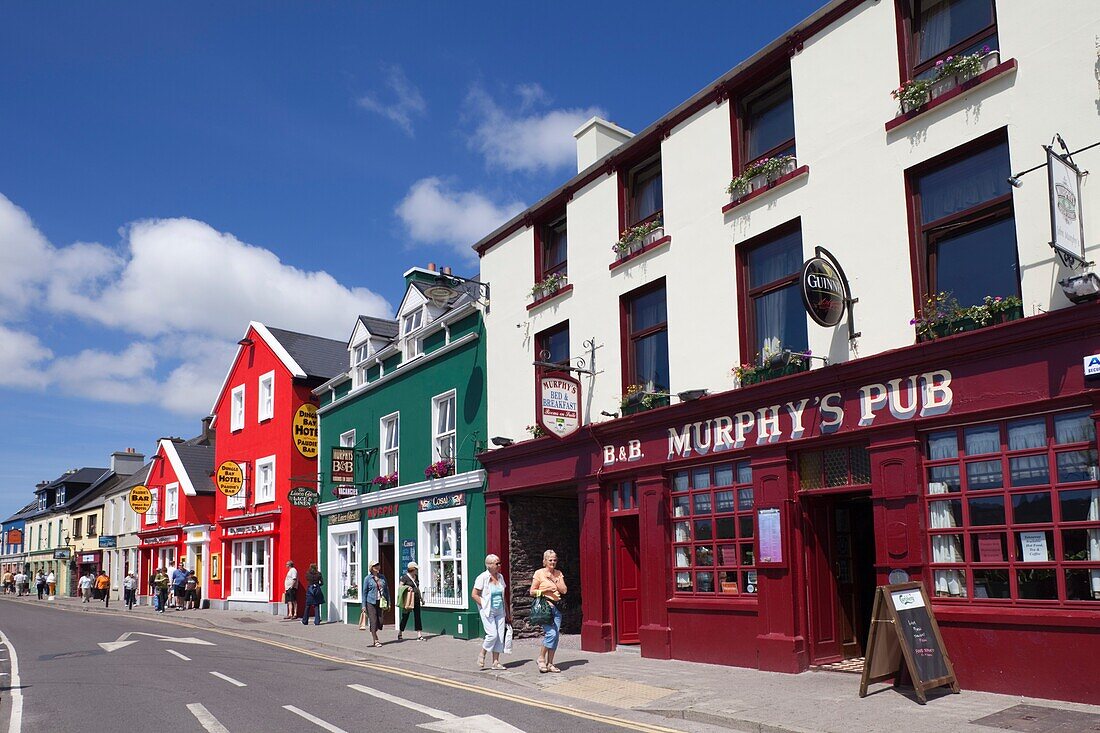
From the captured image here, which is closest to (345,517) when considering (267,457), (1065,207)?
(267,457)

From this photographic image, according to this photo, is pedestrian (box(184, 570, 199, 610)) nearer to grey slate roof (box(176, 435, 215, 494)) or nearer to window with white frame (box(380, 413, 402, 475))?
grey slate roof (box(176, 435, 215, 494))

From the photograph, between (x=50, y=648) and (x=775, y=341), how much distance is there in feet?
54.2

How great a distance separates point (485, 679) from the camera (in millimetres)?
13789

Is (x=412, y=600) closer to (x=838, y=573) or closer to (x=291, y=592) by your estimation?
(x=291, y=592)

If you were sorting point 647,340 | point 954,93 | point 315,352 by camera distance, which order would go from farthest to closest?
point 315,352 < point 647,340 < point 954,93

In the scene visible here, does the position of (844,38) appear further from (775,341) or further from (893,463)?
(893,463)

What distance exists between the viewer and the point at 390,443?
24688mm

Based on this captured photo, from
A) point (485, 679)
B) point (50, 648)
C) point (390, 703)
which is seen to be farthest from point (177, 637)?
point (390, 703)

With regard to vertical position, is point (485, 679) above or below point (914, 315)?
below

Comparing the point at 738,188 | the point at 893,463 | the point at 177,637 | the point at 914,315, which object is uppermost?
the point at 738,188

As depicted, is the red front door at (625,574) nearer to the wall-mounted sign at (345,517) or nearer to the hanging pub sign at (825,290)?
the hanging pub sign at (825,290)

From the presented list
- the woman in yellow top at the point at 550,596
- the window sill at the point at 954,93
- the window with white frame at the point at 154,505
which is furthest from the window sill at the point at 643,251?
the window with white frame at the point at 154,505

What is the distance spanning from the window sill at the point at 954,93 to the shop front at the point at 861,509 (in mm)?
2935

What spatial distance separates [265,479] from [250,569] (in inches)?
136
